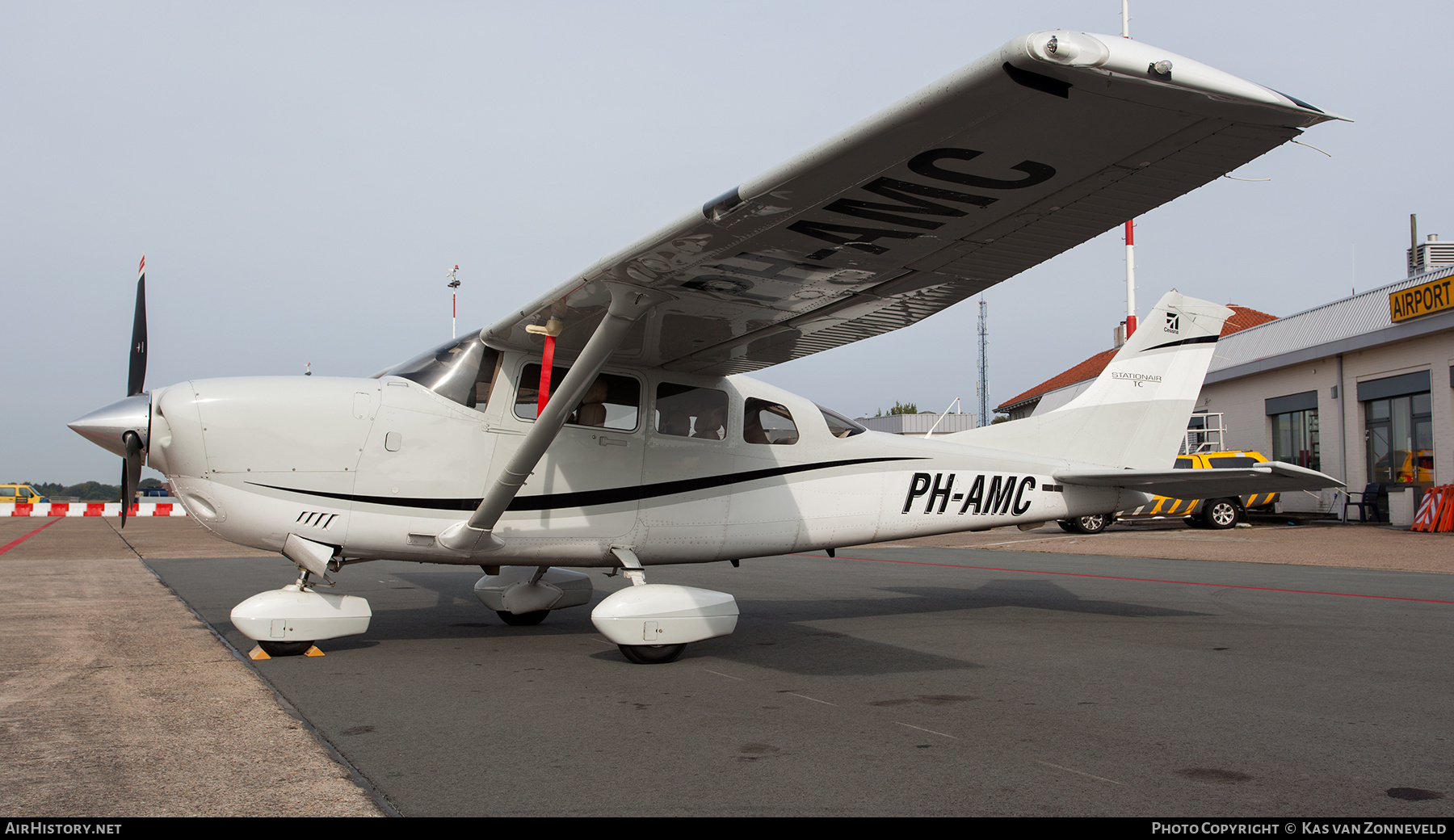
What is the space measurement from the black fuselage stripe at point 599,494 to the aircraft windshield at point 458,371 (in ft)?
2.39

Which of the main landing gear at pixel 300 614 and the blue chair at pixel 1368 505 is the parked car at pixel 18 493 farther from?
the blue chair at pixel 1368 505

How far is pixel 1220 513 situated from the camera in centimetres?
2278

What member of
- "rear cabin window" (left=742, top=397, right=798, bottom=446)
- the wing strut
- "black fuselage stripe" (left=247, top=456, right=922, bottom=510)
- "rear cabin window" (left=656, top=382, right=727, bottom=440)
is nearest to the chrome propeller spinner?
"black fuselage stripe" (left=247, top=456, right=922, bottom=510)

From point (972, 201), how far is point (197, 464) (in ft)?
16.1

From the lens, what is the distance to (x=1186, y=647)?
20.5 feet

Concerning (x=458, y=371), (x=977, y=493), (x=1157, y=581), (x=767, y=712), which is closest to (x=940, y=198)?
(x=767, y=712)

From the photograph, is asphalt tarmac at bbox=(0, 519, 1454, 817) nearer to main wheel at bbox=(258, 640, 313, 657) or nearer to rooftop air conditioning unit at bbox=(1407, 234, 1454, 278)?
main wheel at bbox=(258, 640, 313, 657)

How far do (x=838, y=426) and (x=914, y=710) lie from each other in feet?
11.8

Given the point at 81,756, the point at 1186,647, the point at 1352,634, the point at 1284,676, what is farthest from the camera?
the point at 1352,634

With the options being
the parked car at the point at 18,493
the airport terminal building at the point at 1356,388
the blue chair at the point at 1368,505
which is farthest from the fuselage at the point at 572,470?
the parked car at the point at 18,493

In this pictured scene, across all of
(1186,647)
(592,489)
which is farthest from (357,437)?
(1186,647)

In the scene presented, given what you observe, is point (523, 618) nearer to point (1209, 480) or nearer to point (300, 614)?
point (300, 614)

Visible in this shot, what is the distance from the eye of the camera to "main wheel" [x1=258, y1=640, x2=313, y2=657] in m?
5.74
